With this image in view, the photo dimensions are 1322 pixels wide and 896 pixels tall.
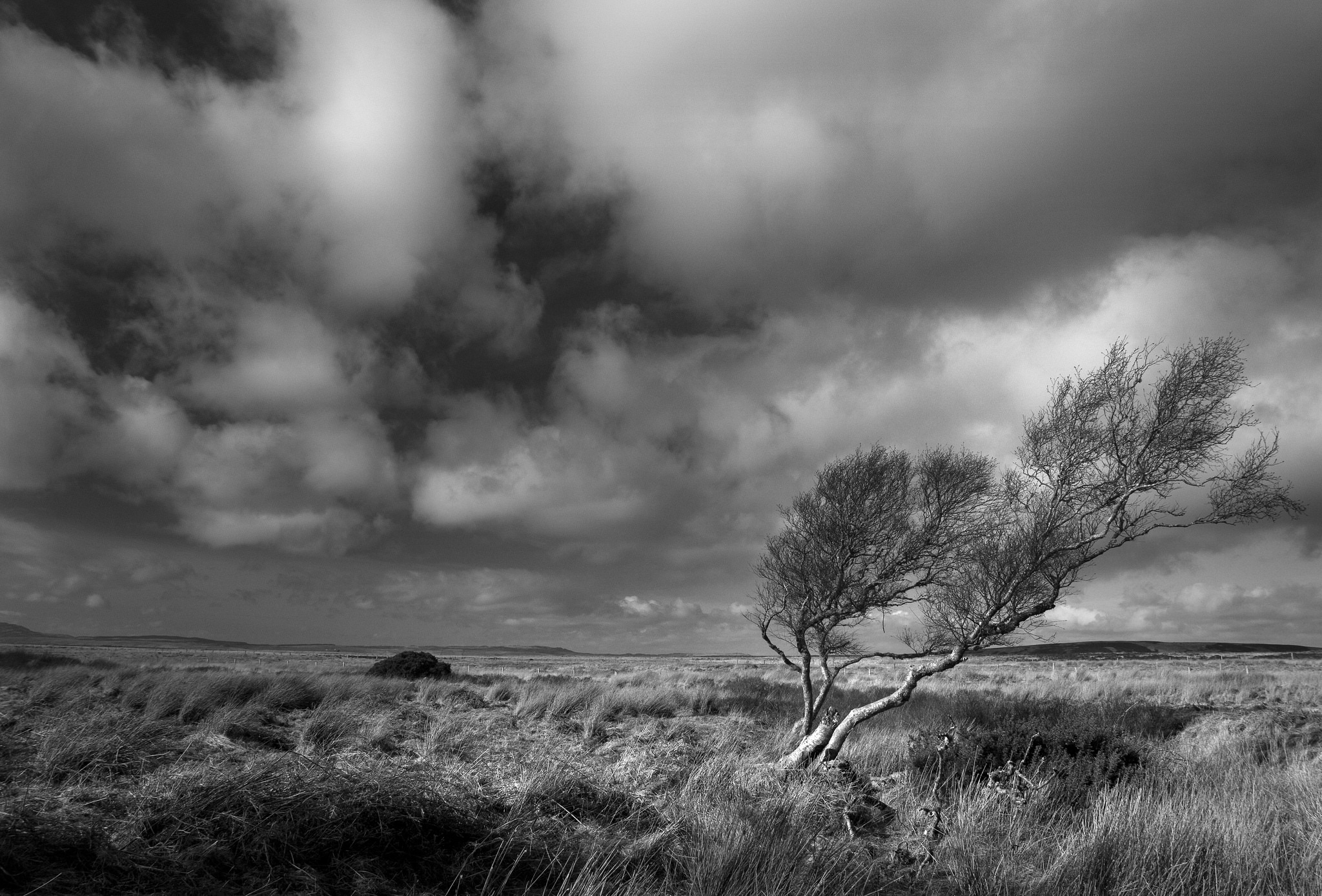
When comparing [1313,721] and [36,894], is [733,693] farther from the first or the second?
[36,894]

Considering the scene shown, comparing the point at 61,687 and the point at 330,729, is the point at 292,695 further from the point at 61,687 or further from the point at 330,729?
the point at 330,729

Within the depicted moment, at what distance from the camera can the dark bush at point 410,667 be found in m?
25.5

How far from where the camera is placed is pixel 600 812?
6434 mm

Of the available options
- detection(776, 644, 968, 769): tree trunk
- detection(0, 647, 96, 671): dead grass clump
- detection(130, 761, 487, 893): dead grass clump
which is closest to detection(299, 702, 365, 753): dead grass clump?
detection(130, 761, 487, 893): dead grass clump

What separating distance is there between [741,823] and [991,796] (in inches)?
143

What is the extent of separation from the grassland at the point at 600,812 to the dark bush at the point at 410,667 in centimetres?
1344

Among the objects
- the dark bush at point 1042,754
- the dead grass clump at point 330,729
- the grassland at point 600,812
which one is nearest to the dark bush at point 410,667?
the dead grass clump at point 330,729

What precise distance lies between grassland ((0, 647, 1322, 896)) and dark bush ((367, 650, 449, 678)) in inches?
529

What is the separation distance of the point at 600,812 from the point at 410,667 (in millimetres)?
21816

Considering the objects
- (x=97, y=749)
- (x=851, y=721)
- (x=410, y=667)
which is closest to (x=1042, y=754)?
(x=851, y=721)

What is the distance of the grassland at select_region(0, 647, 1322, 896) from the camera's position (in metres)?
4.52

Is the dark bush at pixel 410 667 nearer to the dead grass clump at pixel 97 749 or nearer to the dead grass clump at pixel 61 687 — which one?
the dead grass clump at pixel 61 687

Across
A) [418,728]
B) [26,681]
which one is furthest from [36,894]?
[26,681]

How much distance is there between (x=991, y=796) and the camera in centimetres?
725
